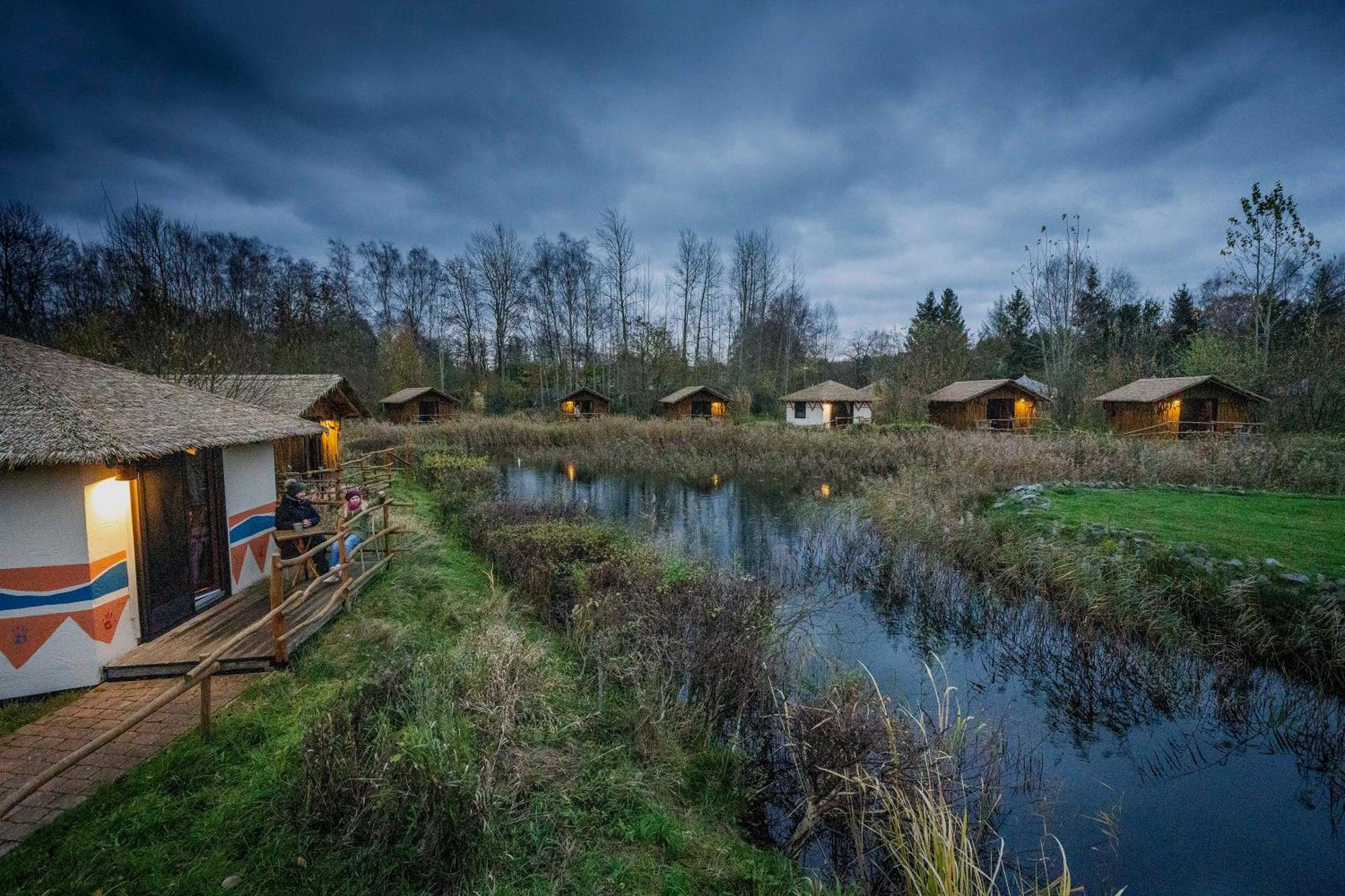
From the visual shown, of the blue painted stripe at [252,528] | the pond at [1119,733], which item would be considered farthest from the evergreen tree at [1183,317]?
the blue painted stripe at [252,528]

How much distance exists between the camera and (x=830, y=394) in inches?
1464

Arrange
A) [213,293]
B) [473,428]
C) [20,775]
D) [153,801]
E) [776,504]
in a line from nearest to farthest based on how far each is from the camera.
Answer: [153,801] < [20,775] < [213,293] < [776,504] < [473,428]

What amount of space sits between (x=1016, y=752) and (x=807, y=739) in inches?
95.6

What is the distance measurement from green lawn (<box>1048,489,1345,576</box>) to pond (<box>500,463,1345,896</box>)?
2.76 metres

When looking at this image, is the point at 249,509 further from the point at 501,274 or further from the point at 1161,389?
the point at 501,274

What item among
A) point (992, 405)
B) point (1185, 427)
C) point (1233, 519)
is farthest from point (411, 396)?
point (1185, 427)

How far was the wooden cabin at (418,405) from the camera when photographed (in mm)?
38344

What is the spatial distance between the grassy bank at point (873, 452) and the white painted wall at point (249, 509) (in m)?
14.9

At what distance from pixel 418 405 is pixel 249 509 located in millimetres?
32650

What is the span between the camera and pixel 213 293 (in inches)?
617

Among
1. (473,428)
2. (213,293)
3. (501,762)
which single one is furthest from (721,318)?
(501,762)

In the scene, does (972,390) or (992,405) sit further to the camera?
(992,405)

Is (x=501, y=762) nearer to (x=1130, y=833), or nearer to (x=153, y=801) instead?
(x=153, y=801)

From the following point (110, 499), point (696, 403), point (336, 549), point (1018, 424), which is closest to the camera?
point (110, 499)
